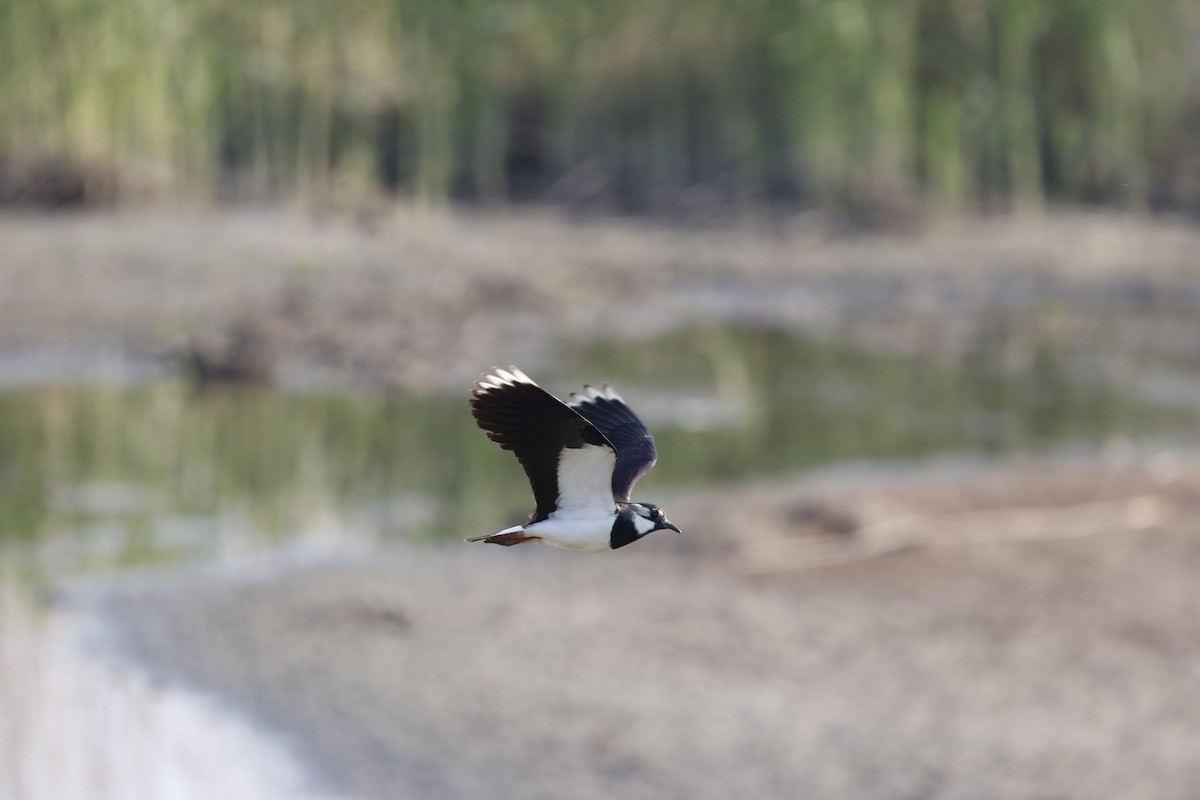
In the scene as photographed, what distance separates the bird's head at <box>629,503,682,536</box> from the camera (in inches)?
149

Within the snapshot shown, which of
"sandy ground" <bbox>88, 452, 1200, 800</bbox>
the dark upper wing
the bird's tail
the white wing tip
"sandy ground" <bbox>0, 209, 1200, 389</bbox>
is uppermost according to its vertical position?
the white wing tip

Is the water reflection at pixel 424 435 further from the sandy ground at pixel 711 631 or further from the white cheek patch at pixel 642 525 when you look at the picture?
the white cheek patch at pixel 642 525

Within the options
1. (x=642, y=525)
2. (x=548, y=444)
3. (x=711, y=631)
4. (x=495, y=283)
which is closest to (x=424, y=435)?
(x=711, y=631)

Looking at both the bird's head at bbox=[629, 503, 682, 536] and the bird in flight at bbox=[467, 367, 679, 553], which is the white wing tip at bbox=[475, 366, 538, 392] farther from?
the bird's head at bbox=[629, 503, 682, 536]

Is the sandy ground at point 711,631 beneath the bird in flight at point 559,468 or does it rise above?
beneath

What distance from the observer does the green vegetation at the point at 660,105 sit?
651 inches

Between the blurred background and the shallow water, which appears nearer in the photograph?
the shallow water

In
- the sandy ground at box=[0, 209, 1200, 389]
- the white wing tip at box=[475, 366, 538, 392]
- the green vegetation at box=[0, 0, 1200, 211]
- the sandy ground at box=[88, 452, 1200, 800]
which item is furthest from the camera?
the green vegetation at box=[0, 0, 1200, 211]

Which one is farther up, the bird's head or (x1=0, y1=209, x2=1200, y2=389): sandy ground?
the bird's head

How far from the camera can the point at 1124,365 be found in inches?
577

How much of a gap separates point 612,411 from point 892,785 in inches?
109

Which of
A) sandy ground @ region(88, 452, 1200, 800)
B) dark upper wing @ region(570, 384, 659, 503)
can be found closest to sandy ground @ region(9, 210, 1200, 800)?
sandy ground @ region(88, 452, 1200, 800)

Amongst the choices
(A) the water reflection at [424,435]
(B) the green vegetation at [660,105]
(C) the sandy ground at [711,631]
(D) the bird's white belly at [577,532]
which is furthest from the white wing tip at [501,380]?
(B) the green vegetation at [660,105]

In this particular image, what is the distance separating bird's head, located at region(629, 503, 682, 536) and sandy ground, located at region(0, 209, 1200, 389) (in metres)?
8.75
